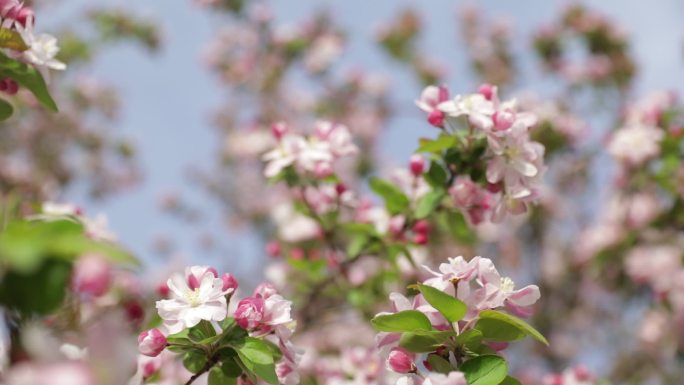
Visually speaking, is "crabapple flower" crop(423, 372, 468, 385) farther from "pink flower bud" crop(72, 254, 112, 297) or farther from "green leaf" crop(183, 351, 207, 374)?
"pink flower bud" crop(72, 254, 112, 297)

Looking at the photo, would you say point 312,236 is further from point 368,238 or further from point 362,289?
point 368,238

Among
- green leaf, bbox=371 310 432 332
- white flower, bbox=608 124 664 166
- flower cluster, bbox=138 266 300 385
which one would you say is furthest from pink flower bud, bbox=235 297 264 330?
white flower, bbox=608 124 664 166

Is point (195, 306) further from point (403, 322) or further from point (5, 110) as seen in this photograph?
point (5, 110)

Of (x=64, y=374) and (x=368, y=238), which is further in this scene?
(x=368, y=238)

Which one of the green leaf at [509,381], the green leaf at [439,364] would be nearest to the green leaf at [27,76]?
the green leaf at [439,364]

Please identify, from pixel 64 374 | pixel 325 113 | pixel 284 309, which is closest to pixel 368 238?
pixel 284 309

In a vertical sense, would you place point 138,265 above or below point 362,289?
below

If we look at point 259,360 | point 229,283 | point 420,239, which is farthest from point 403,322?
point 420,239

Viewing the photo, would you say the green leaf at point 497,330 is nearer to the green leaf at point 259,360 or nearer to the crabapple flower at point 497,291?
the crabapple flower at point 497,291
